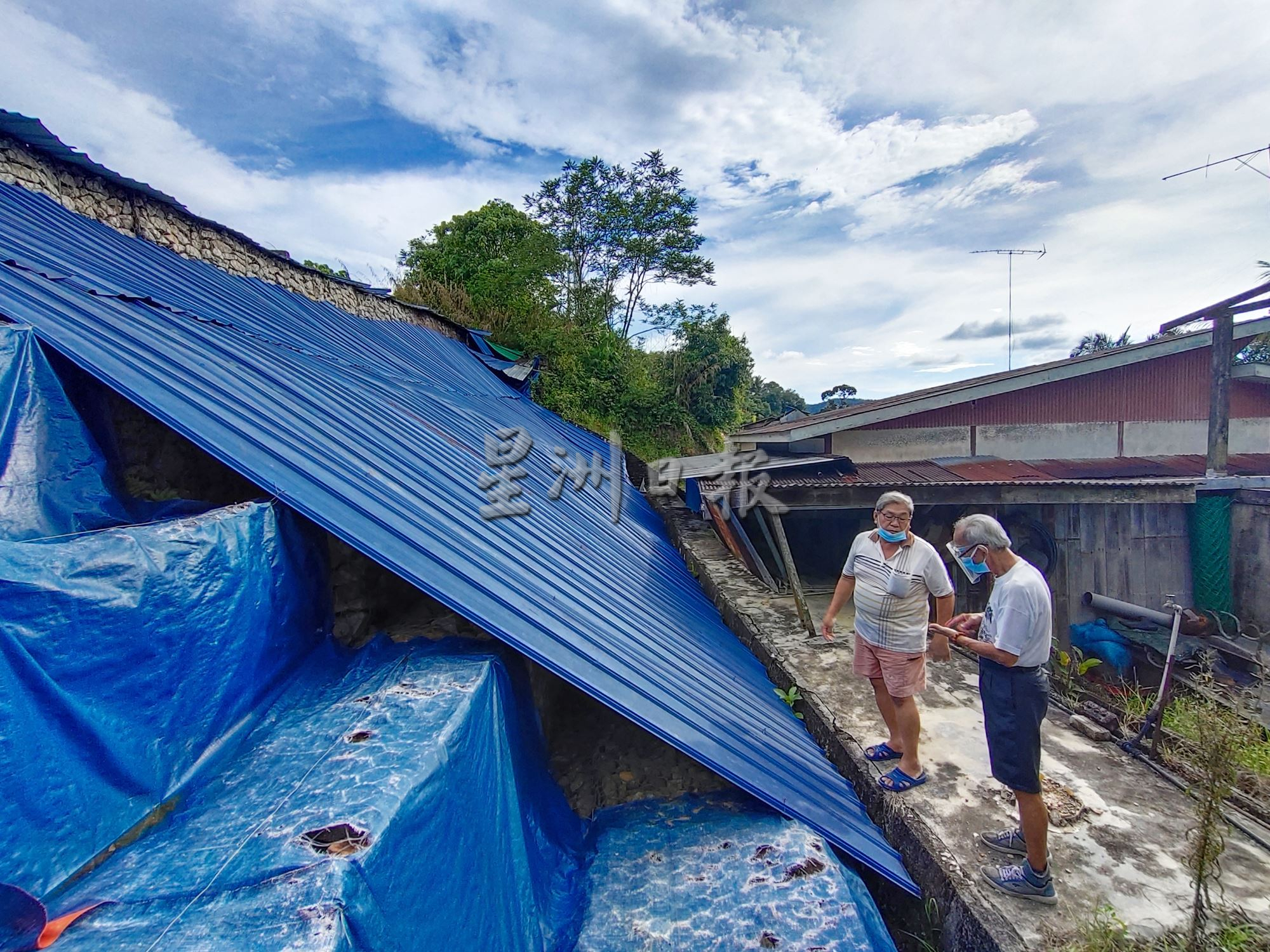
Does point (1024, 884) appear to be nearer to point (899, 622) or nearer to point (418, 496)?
point (899, 622)

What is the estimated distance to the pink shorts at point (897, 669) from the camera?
2842 millimetres

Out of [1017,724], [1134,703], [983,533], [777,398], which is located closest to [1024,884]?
[1017,724]

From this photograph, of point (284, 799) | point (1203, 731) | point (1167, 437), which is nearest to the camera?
point (284, 799)

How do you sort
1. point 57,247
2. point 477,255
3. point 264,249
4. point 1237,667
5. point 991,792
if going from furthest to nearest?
point 477,255 → point 264,249 → point 1237,667 → point 57,247 → point 991,792

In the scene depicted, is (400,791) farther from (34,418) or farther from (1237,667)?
(1237,667)

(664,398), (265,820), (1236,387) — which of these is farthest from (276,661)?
(664,398)

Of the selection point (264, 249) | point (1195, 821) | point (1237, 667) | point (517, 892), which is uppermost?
point (264, 249)

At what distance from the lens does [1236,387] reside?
898 centimetres

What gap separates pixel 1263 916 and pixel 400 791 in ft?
10.1

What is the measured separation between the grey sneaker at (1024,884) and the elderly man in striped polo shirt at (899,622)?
1.86 feet

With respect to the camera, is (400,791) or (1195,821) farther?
(1195,821)

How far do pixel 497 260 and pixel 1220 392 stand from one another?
52.3 ft

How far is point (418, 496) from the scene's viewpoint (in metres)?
2.94

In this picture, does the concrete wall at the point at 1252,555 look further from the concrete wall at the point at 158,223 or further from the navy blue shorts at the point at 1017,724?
the concrete wall at the point at 158,223
